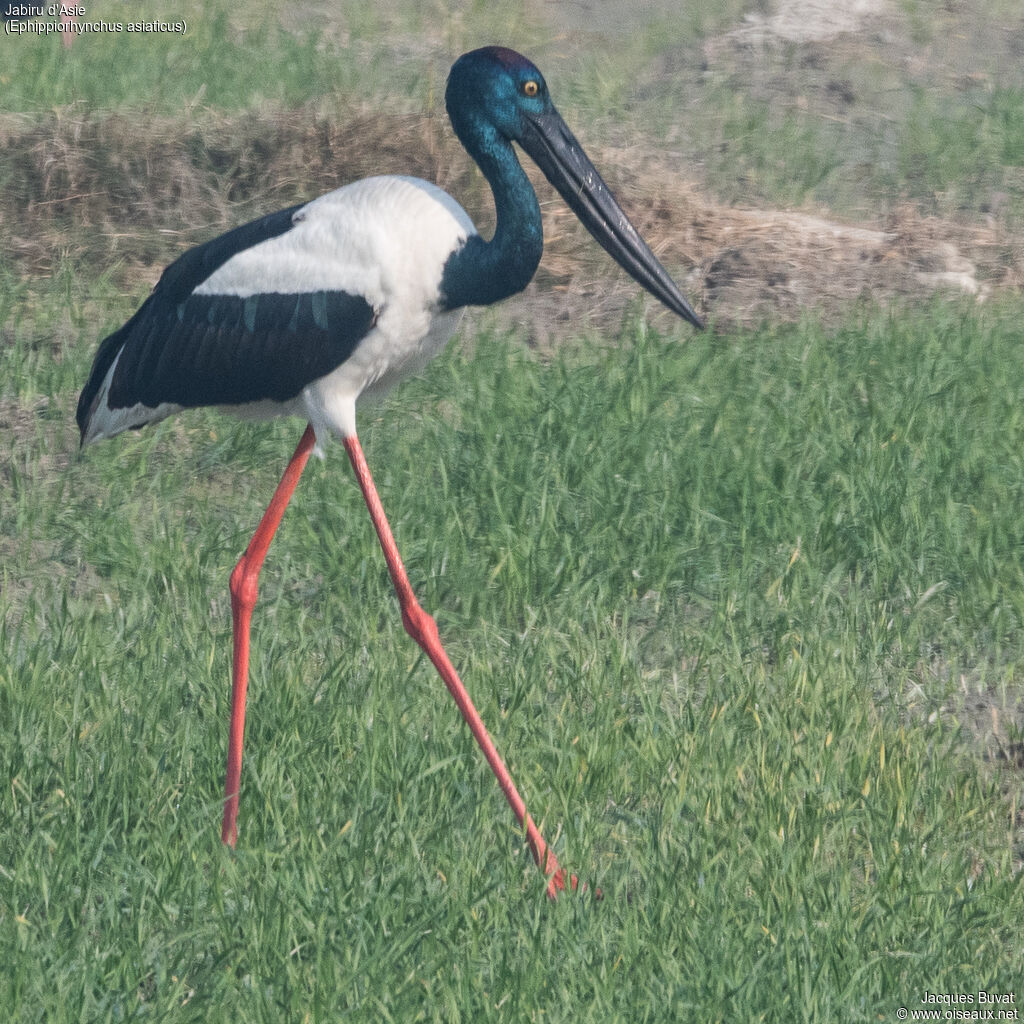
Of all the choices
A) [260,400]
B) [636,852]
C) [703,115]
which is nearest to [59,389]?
[260,400]

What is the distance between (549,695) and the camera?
3.83 metres

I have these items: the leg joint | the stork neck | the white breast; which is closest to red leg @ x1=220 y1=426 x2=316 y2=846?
the leg joint

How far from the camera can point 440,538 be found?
14.9ft

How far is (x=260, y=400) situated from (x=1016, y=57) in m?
6.88

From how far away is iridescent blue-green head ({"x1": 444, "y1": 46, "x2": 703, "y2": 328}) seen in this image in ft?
11.6

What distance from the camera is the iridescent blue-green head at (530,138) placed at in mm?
3539

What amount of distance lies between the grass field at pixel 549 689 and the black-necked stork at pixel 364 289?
0.68 ft

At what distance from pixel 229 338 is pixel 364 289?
38 centimetres

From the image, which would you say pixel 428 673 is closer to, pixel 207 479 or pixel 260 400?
pixel 260 400

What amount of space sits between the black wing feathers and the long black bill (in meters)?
0.49

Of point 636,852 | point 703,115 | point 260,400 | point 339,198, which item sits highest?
point 339,198

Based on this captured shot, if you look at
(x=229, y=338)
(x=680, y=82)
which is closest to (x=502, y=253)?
(x=229, y=338)

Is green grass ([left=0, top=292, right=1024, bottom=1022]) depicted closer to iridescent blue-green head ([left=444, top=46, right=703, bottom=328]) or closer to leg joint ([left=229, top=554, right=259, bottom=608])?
leg joint ([left=229, top=554, right=259, bottom=608])

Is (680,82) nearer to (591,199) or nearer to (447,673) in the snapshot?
(591,199)
